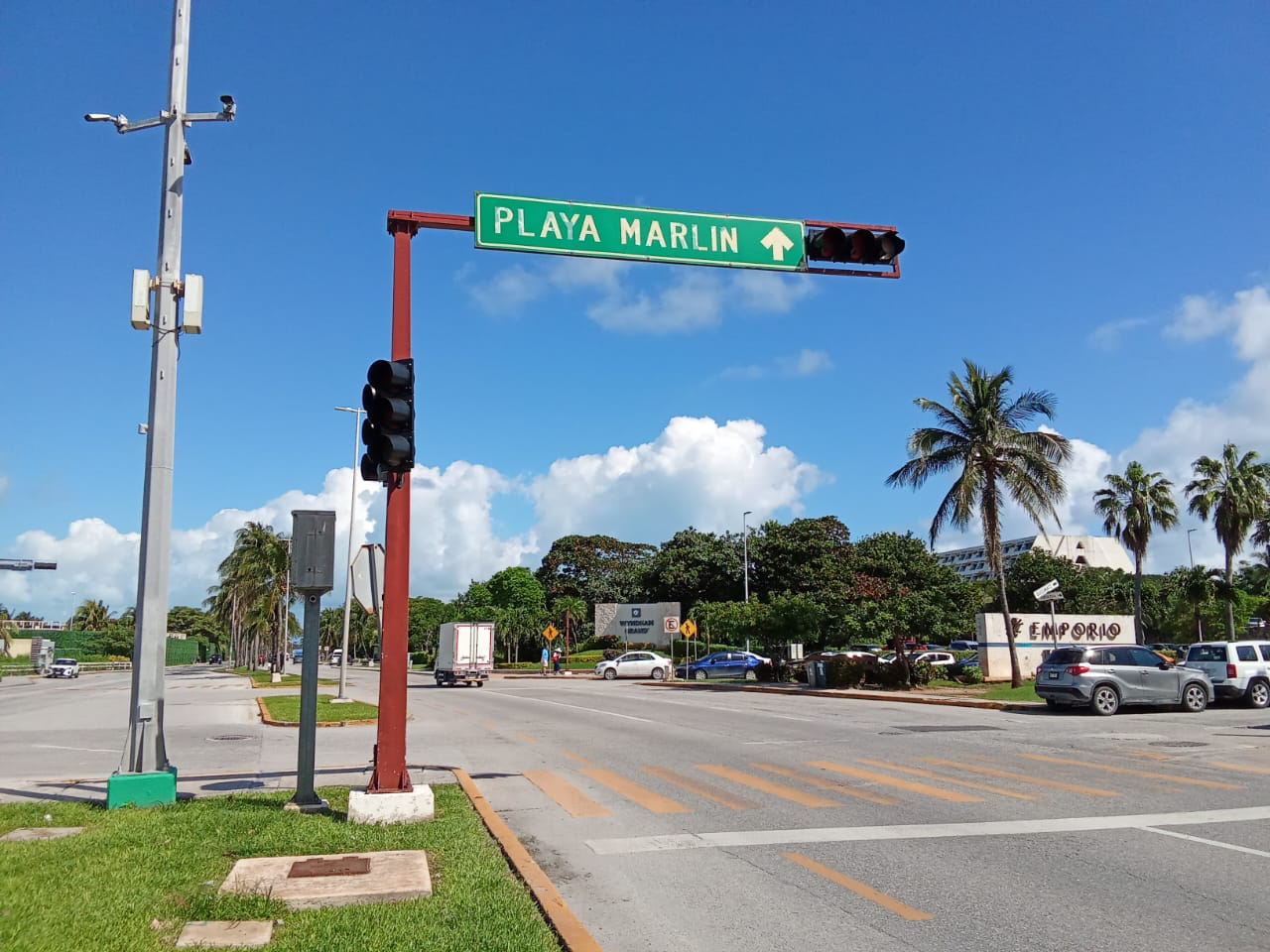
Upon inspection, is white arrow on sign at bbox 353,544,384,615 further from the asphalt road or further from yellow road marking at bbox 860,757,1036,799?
yellow road marking at bbox 860,757,1036,799

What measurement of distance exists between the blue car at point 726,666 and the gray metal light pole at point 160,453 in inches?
1540

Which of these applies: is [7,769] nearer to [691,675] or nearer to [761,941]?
[761,941]

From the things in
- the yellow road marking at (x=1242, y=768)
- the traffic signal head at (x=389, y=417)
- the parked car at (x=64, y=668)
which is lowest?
the parked car at (x=64, y=668)

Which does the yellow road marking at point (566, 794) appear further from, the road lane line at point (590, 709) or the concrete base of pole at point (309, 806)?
the road lane line at point (590, 709)

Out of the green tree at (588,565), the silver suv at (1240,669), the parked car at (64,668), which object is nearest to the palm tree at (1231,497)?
the silver suv at (1240,669)

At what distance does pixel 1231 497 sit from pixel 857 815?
45.4m

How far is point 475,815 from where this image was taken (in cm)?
878

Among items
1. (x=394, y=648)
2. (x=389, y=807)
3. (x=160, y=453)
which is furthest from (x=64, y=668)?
(x=394, y=648)

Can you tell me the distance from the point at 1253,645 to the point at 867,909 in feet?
73.2

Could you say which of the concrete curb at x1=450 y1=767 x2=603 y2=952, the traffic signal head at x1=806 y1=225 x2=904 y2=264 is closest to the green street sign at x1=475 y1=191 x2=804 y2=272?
the traffic signal head at x1=806 y1=225 x2=904 y2=264

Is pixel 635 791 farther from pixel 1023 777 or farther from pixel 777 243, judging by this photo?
pixel 777 243

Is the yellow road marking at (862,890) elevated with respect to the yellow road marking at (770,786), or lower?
elevated

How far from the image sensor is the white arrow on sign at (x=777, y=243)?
1009 centimetres

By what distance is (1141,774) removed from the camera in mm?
11977
